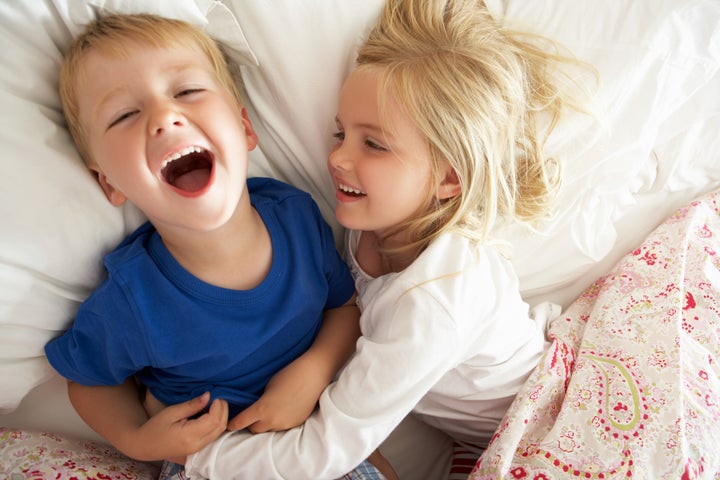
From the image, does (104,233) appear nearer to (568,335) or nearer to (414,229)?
(414,229)

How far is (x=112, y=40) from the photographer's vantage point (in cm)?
78

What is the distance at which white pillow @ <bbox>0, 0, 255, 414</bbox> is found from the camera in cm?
79

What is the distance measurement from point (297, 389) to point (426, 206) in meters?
0.40

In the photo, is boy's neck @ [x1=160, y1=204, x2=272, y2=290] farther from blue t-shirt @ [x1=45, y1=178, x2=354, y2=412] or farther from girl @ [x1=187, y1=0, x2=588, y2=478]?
girl @ [x1=187, y1=0, x2=588, y2=478]

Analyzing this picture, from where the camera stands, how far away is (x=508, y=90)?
900mm

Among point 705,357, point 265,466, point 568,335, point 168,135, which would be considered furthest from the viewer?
point 568,335

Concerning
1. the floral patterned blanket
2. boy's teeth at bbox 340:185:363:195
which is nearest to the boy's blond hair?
boy's teeth at bbox 340:185:363:195

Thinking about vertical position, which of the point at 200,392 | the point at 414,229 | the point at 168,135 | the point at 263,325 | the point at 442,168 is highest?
the point at 168,135

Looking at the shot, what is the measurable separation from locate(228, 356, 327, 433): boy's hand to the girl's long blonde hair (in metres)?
0.32

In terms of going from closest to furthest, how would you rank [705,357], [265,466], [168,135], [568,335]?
[168,135] < [265,466] < [705,357] < [568,335]

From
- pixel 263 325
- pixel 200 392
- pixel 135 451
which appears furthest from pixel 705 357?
pixel 135 451

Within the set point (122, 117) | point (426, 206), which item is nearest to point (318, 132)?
point (426, 206)

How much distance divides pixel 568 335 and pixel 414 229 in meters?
0.44

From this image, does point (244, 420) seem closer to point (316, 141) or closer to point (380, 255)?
point (380, 255)
